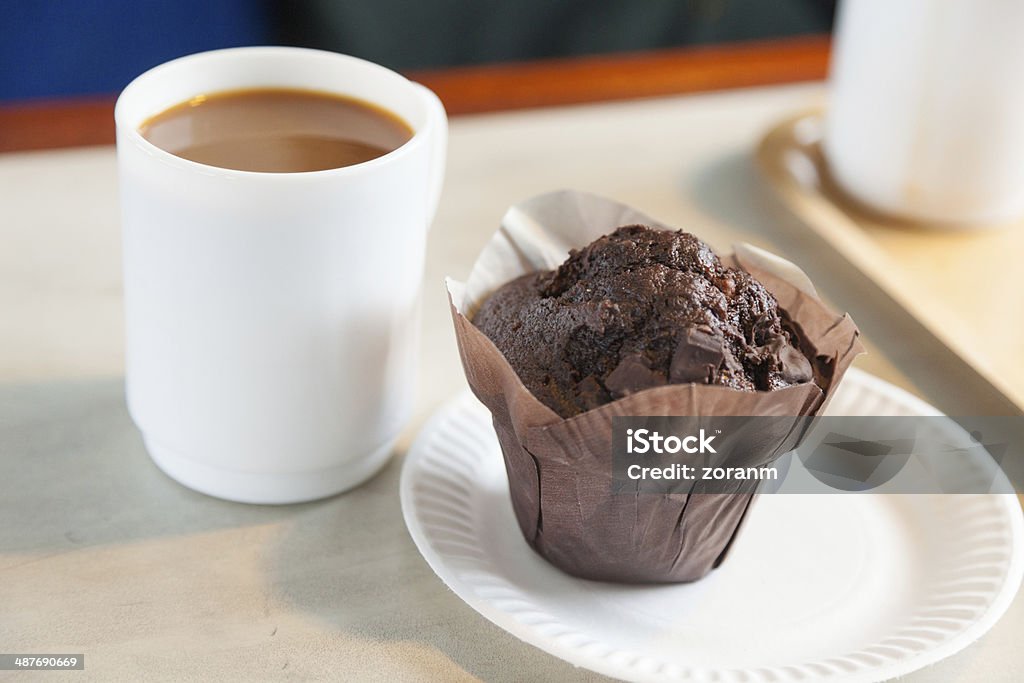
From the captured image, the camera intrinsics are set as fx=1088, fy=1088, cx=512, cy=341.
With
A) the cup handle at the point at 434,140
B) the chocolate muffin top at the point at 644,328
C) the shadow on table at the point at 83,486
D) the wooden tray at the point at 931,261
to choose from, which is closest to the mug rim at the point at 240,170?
the cup handle at the point at 434,140

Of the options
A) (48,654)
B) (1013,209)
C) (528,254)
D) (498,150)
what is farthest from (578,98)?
(48,654)

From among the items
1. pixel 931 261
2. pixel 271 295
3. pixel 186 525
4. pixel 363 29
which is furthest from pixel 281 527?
pixel 363 29

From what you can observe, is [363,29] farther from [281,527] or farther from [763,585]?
[763,585]

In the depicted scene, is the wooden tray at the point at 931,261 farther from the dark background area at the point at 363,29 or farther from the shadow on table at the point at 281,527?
the dark background area at the point at 363,29

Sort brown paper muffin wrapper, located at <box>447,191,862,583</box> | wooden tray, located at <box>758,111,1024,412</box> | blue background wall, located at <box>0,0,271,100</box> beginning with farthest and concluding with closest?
blue background wall, located at <box>0,0,271,100</box>
wooden tray, located at <box>758,111,1024,412</box>
brown paper muffin wrapper, located at <box>447,191,862,583</box>

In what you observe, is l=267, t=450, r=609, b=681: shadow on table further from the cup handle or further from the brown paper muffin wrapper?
the cup handle

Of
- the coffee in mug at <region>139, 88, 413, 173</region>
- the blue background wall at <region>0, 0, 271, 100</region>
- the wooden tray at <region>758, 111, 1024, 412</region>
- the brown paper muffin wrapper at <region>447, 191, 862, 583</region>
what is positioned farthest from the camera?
the blue background wall at <region>0, 0, 271, 100</region>

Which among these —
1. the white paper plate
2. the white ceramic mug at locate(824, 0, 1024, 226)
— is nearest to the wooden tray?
the white ceramic mug at locate(824, 0, 1024, 226)
